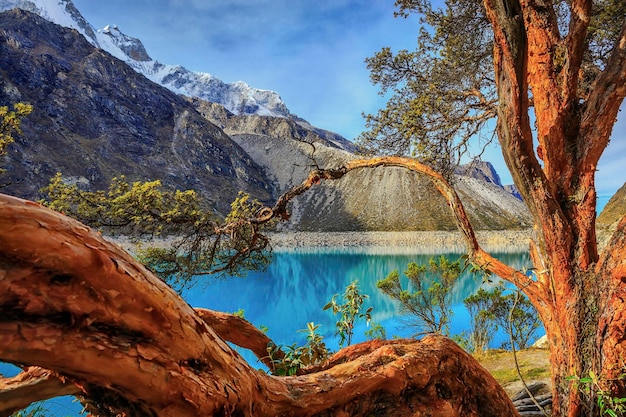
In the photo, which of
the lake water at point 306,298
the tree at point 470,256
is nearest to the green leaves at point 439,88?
the tree at point 470,256

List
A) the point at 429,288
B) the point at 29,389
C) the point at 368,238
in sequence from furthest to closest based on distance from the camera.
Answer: the point at 368,238 → the point at 429,288 → the point at 29,389

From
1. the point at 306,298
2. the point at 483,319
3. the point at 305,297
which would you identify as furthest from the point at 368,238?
the point at 483,319

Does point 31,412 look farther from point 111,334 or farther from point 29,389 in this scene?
point 111,334

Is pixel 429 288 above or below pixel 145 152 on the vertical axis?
below

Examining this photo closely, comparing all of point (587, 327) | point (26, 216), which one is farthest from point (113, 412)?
point (587, 327)

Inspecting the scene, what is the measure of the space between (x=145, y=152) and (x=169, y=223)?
114 m

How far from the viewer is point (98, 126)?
4060 inches

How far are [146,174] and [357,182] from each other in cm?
5691

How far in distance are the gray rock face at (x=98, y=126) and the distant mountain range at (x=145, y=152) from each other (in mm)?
294

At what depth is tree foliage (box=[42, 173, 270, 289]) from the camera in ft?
14.0

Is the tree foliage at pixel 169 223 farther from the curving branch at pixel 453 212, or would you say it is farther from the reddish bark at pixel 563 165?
the reddish bark at pixel 563 165

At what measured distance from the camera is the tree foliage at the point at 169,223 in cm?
428

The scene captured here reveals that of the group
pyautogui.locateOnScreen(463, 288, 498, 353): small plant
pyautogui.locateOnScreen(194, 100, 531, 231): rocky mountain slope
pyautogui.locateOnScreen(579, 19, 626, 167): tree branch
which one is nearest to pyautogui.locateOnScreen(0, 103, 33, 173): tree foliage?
pyautogui.locateOnScreen(579, 19, 626, 167): tree branch

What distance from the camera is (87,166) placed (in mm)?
84625
